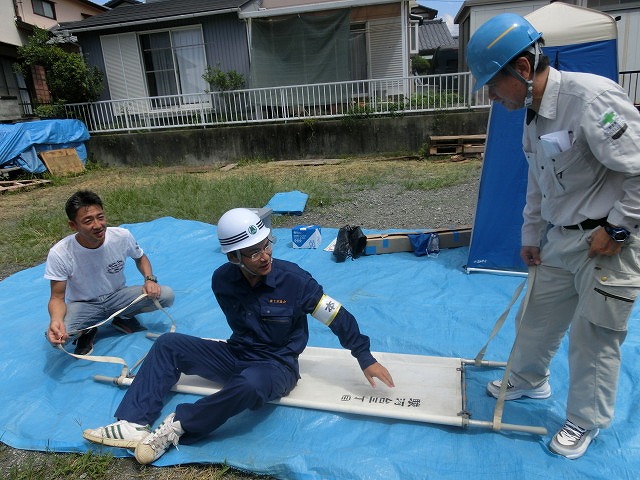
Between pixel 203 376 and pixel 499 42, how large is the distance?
221 cm

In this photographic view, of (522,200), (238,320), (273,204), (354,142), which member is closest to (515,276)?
(522,200)

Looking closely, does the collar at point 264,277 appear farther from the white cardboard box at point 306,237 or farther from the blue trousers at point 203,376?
the white cardboard box at point 306,237

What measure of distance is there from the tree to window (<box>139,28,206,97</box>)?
1.65 meters

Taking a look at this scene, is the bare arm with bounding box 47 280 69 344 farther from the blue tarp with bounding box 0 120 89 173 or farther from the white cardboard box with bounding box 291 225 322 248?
the blue tarp with bounding box 0 120 89 173

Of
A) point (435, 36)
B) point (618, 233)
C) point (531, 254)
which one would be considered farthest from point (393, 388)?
point (435, 36)

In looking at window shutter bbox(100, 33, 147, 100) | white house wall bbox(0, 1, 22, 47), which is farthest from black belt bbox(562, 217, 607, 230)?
white house wall bbox(0, 1, 22, 47)

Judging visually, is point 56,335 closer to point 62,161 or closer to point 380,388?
point 380,388

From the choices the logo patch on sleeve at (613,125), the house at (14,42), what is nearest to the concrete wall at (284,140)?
the house at (14,42)

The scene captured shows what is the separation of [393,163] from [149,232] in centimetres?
616

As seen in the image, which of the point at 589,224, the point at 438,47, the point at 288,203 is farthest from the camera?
the point at 438,47

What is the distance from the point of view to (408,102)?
36.2 ft

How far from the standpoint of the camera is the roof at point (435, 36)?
29094 millimetres

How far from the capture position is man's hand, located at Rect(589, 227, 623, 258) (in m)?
1.72

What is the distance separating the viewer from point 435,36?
100.0 feet
